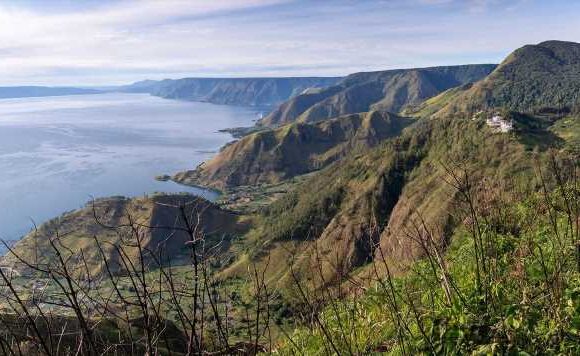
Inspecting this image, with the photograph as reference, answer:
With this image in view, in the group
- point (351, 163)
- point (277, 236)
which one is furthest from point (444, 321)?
point (351, 163)

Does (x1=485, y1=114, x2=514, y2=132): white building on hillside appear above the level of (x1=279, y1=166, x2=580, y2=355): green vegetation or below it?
below

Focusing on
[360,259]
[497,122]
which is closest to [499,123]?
[497,122]

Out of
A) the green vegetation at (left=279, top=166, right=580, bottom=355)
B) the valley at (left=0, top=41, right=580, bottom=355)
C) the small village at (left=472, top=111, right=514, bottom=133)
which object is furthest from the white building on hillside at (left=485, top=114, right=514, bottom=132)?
the green vegetation at (left=279, top=166, right=580, bottom=355)

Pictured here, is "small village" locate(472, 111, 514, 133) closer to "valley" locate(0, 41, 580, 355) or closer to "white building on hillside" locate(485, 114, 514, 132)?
"white building on hillside" locate(485, 114, 514, 132)

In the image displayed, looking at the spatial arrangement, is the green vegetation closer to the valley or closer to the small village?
the valley

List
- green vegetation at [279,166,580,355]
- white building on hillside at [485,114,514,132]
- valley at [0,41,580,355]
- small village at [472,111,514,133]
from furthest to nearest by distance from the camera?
small village at [472,111,514,133] → white building on hillside at [485,114,514,132] → green vegetation at [279,166,580,355] → valley at [0,41,580,355]

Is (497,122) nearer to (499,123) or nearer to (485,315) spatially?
(499,123)

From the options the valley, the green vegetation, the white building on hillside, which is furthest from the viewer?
the white building on hillside

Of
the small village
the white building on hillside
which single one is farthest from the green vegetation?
the white building on hillside

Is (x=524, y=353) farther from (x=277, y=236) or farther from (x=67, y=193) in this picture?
(x=67, y=193)

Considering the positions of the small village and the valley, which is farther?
the small village

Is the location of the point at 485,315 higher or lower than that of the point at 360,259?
higher
